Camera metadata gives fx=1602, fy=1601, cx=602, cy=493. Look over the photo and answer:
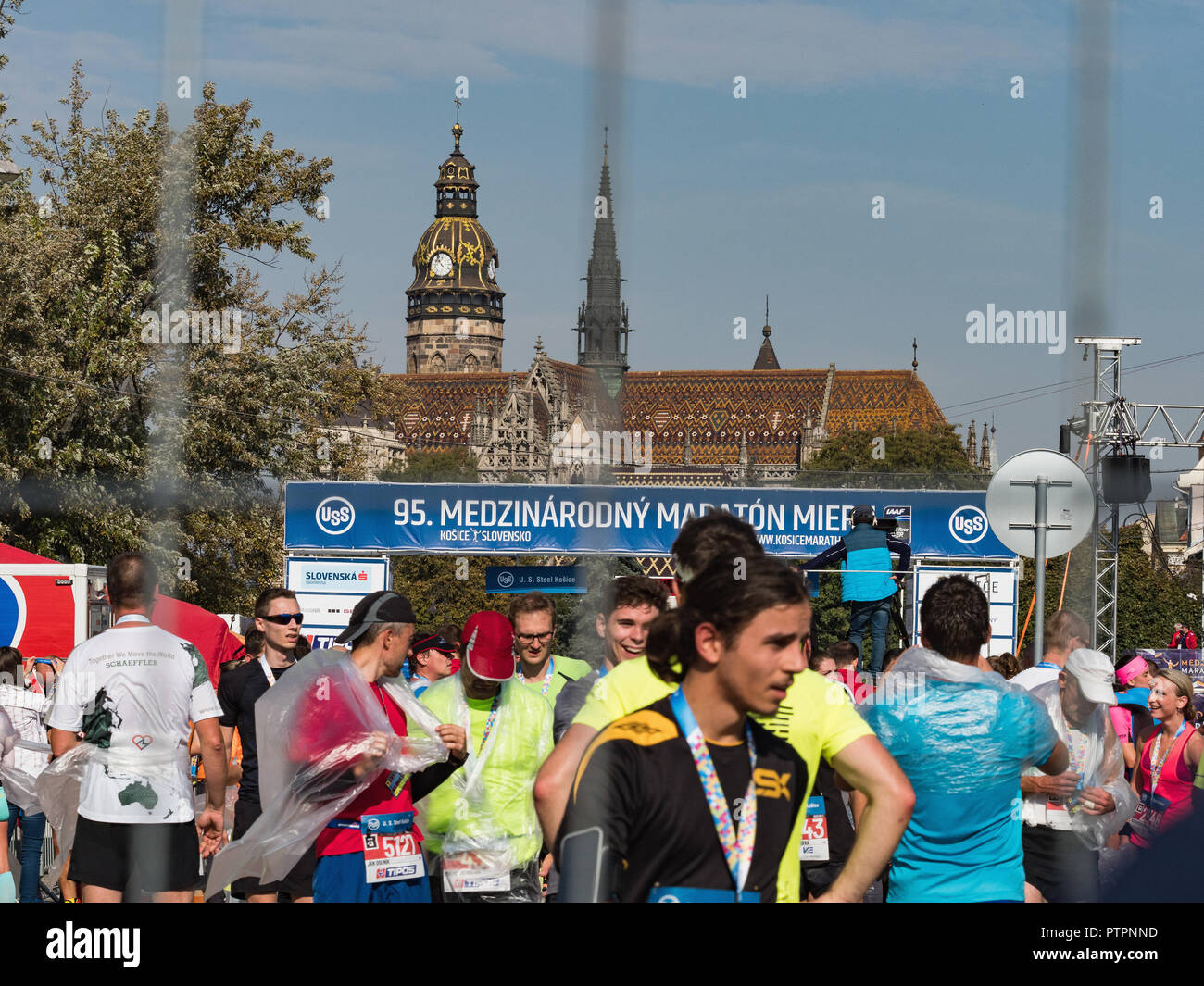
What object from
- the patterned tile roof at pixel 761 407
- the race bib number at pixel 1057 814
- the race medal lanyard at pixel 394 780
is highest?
the patterned tile roof at pixel 761 407

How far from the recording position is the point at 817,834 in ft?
20.3

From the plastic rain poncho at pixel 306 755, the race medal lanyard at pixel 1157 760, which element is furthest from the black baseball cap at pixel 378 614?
the race medal lanyard at pixel 1157 760

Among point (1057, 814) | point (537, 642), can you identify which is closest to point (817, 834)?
point (1057, 814)

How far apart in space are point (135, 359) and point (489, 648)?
15.6 metres

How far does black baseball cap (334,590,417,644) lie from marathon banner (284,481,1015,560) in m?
11.6

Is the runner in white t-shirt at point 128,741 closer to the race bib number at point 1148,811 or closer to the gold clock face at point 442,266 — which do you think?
the race bib number at point 1148,811

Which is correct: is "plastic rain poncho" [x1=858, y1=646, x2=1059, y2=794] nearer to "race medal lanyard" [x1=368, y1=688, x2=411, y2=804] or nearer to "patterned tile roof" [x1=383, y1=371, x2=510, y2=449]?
"race medal lanyard" [x1=368, y1=688, x2=411, y2=804]

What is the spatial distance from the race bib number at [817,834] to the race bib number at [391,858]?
5.64 feet

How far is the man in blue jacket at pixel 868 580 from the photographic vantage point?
29.7 ft

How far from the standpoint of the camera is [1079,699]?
5.54 meters

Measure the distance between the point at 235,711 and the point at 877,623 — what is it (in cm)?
412

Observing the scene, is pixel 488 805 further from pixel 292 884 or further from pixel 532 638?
pixel 532 638
